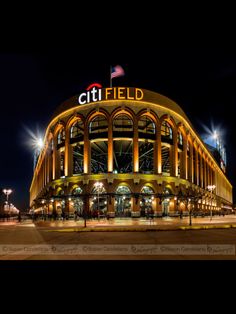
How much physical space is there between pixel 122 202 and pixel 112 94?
1977 cm

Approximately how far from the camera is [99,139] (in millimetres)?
55625

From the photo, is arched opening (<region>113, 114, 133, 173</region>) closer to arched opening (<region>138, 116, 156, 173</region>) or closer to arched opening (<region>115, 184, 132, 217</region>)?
arched opening (<region>138, 116, 156, 173</region>)

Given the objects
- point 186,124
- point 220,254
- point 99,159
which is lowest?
point 220,254

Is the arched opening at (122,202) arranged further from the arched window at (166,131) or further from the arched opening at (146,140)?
the arched window at (166,131)

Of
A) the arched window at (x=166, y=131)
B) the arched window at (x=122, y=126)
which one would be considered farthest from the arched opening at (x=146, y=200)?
the arched window at (x=166, y=131)

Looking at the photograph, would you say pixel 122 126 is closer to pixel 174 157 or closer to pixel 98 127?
pixel 98 127

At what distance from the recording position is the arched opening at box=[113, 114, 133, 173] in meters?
55.9

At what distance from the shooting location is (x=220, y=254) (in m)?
11.3

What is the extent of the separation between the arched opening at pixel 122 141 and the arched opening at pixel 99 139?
6.62 feet

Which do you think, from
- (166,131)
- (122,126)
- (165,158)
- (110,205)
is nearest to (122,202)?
(110,205)
